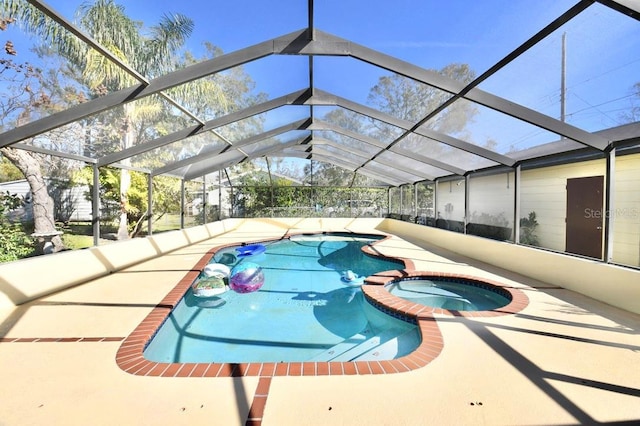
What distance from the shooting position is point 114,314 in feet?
11.5

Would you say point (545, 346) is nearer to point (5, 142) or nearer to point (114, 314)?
point (114, 314)

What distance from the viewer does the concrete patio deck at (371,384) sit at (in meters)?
1.81

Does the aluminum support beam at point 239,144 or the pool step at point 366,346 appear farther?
the aluminum support beam at point 239,144

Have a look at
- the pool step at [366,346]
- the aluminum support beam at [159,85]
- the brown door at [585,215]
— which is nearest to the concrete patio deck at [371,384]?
the pool step at [366,346]

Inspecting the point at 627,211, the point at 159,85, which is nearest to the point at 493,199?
the point at 627,211

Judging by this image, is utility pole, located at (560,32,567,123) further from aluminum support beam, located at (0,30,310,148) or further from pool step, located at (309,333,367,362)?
pool step, located at (309,333,367,362)

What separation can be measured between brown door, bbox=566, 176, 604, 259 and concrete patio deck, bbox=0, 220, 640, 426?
344 centimetres

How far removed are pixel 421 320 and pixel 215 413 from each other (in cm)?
237

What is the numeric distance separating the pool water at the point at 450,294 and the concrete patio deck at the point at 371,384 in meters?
1.18

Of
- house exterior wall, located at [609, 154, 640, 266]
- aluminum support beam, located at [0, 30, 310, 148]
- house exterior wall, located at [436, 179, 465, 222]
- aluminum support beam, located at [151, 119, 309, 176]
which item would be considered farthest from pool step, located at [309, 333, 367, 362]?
house exterior wall, located at [436, 179, 465, 222]

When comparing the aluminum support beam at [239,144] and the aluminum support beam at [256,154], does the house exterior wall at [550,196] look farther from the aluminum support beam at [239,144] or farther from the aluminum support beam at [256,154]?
the aluminum support beam at [256,154]

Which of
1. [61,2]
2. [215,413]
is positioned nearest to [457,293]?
[215,413]

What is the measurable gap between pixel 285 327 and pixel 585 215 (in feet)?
22.1

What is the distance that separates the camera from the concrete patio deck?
1812 mm
